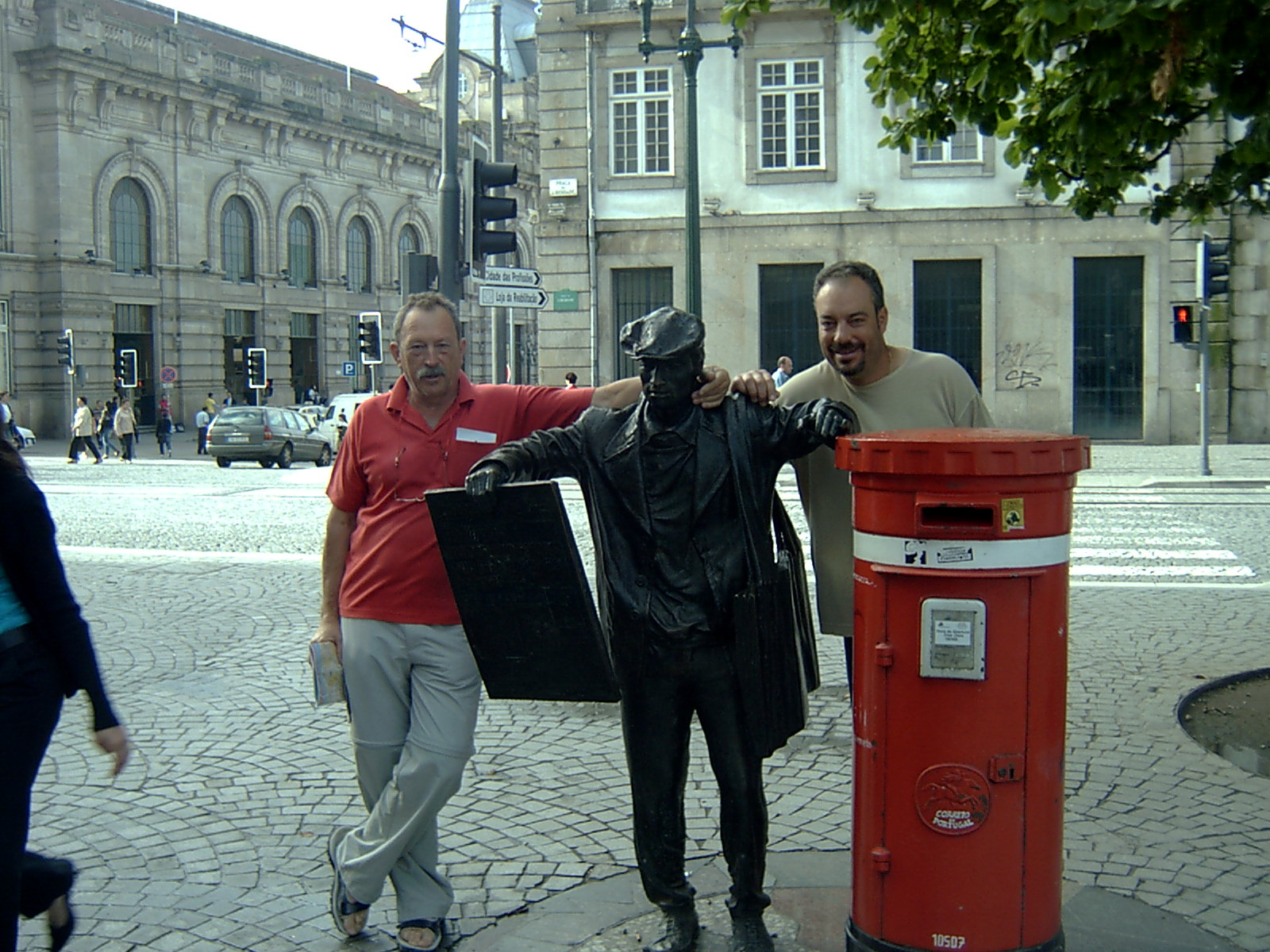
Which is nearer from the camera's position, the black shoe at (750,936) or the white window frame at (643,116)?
the black shoe at (750,936)

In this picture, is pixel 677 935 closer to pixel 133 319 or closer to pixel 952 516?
pixel 952 516

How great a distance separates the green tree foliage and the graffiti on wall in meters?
18.4

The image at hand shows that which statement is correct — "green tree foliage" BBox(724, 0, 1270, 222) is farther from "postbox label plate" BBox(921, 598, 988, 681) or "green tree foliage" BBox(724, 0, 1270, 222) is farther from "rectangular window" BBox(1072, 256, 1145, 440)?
"rectangular window" BBox(1072, 256, 1145, 440)

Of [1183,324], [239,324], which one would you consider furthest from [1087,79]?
[239,324]

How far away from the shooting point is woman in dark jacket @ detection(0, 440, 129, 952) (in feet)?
9.86

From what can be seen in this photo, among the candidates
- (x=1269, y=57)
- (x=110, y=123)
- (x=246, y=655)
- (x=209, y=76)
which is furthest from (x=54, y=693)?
(x=209, y=76)

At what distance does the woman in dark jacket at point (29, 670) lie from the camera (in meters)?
3.01

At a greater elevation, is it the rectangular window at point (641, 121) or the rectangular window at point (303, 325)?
the rectangular window at point (641, 121)

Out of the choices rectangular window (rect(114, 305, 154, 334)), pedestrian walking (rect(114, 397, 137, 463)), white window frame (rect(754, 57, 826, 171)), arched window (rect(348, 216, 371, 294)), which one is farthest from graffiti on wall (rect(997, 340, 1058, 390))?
arched window (rect(348, 216, 371, 294))

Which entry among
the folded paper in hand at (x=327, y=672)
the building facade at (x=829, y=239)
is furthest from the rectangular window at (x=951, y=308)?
the folded paper in hand at (x=327, y=672)

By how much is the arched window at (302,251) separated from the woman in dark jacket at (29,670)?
160ft

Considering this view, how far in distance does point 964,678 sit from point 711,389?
99 centimetres

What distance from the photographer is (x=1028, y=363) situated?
25844 mm

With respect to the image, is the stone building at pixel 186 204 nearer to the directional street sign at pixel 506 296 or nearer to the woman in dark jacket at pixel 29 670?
the directional street sign at pixel 506 296
